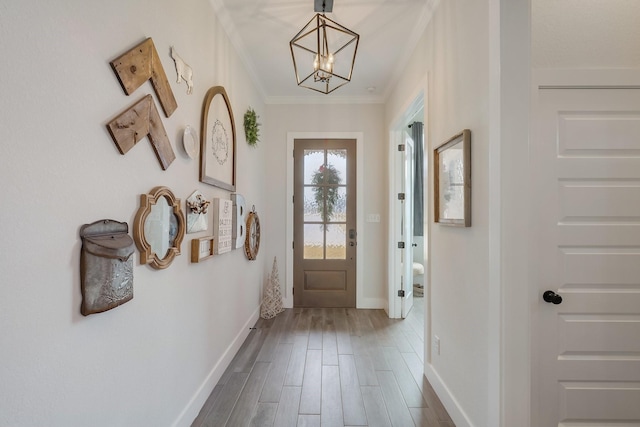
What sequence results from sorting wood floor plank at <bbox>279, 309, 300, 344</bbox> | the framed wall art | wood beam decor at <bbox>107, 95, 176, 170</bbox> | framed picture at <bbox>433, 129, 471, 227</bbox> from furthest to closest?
wood floor plank at <bbox>279, 309, 300, 344</bbox>
the framed wall art
framed picture at <bbox>433, 129, 471, 227</bbox>
wood beam decor at <bbox>107, 95, 176, 170</bbox>

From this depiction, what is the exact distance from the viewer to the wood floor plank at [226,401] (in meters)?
1.73

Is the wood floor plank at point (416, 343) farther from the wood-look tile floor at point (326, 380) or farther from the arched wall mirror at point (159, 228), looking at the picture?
the arched wall mirror at point (159, 228)

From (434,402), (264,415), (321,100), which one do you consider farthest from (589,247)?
(321,100)

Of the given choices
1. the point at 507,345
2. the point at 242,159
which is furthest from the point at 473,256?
the point at 242,159

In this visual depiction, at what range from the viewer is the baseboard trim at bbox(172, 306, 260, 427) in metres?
1.63

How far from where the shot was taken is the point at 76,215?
0.94 metres

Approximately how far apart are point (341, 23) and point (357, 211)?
2079 mm

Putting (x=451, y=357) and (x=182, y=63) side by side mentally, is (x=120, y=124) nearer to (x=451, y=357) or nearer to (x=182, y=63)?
(x=182, y=63)

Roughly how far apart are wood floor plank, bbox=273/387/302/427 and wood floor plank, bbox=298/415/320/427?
0.10 feet

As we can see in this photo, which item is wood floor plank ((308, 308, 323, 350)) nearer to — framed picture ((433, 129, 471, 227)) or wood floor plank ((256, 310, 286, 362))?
wood floor plank ((256, 310, 286, 362))

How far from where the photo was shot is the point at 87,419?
0.98 metres

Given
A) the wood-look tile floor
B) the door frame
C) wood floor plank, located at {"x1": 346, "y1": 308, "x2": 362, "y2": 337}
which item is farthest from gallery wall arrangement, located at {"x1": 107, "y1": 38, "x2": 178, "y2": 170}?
wood floor plank, located at {"x1": 346, "y1": 308, "x2": 362, "y2": 337}

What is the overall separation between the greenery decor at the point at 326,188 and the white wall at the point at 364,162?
0.39m

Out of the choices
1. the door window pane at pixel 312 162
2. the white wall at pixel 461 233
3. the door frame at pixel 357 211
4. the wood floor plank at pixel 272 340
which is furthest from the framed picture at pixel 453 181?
the door window pane at pixel 312 162
